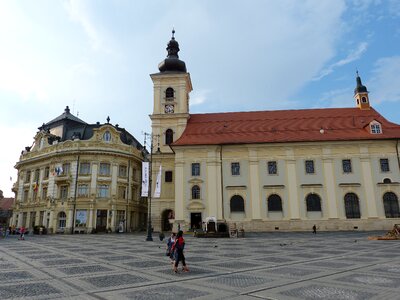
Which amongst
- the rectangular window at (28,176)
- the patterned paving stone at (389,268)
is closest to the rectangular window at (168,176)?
the rectangular window at (28,176)

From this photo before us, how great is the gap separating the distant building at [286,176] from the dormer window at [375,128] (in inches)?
3.3

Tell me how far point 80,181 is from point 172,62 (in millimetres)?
23396

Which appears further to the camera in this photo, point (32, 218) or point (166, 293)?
point (32, 218)

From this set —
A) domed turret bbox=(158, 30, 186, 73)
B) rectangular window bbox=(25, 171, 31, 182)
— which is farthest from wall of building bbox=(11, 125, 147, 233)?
domed turret bbox=(158, 30, 186, 73)

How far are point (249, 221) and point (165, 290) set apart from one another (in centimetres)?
3217

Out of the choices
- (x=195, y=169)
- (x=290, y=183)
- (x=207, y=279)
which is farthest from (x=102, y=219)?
(x=207, y=279)

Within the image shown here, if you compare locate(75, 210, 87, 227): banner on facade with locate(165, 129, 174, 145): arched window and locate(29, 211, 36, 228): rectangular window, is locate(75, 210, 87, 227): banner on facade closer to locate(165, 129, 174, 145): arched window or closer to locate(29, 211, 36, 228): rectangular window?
locate(29, 211, 36, 228): rectangular window

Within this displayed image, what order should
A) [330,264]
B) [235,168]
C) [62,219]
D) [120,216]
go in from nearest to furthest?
[330,264] → [235,168] → [62,219] → [120,216]

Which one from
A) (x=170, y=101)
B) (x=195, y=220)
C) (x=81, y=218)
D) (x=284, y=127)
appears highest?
(x=170, y=101)

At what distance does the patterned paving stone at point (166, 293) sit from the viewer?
806 centimetres

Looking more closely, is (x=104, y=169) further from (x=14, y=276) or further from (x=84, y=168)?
(x=14, y=276)

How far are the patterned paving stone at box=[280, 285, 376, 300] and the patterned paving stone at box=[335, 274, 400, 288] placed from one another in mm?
1425

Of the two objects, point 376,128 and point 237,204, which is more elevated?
point 376,128

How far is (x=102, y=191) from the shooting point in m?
47.1
